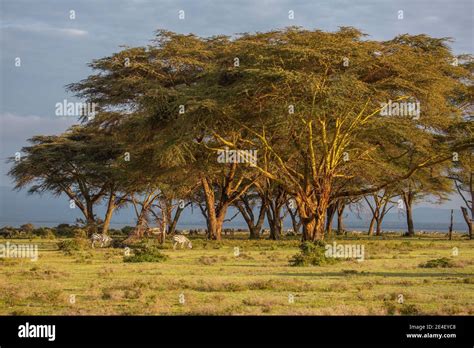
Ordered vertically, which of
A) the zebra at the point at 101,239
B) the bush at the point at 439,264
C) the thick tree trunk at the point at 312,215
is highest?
the thick tree trunk at the point at 312,215

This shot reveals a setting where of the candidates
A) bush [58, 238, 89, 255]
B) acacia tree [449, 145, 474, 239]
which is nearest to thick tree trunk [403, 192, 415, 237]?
acacia tree [449, 145, 474, 239]

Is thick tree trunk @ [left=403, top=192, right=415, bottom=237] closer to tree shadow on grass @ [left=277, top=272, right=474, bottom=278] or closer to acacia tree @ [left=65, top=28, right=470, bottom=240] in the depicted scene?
acacia tree @ [left=65, top=28, right=470, bottom=240]

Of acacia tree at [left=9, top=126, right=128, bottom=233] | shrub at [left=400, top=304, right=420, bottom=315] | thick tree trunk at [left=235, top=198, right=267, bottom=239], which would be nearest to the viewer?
shrub at [left=400, top=304, right=420, bottom=315]

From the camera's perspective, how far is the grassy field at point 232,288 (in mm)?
15367

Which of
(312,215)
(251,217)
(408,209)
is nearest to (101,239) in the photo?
(312,215)

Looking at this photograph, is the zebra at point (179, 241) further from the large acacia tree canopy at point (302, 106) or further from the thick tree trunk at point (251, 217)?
the thick tree trunk at point (251, 217)

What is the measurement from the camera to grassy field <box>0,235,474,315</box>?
1537 centimetres

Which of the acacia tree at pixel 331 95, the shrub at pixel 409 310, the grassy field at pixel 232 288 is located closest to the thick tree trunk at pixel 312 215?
the acacia tree at pixel 331 95

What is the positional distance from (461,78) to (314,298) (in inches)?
1244

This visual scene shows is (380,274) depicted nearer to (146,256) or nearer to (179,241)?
(146,256)

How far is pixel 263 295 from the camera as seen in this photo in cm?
1780
